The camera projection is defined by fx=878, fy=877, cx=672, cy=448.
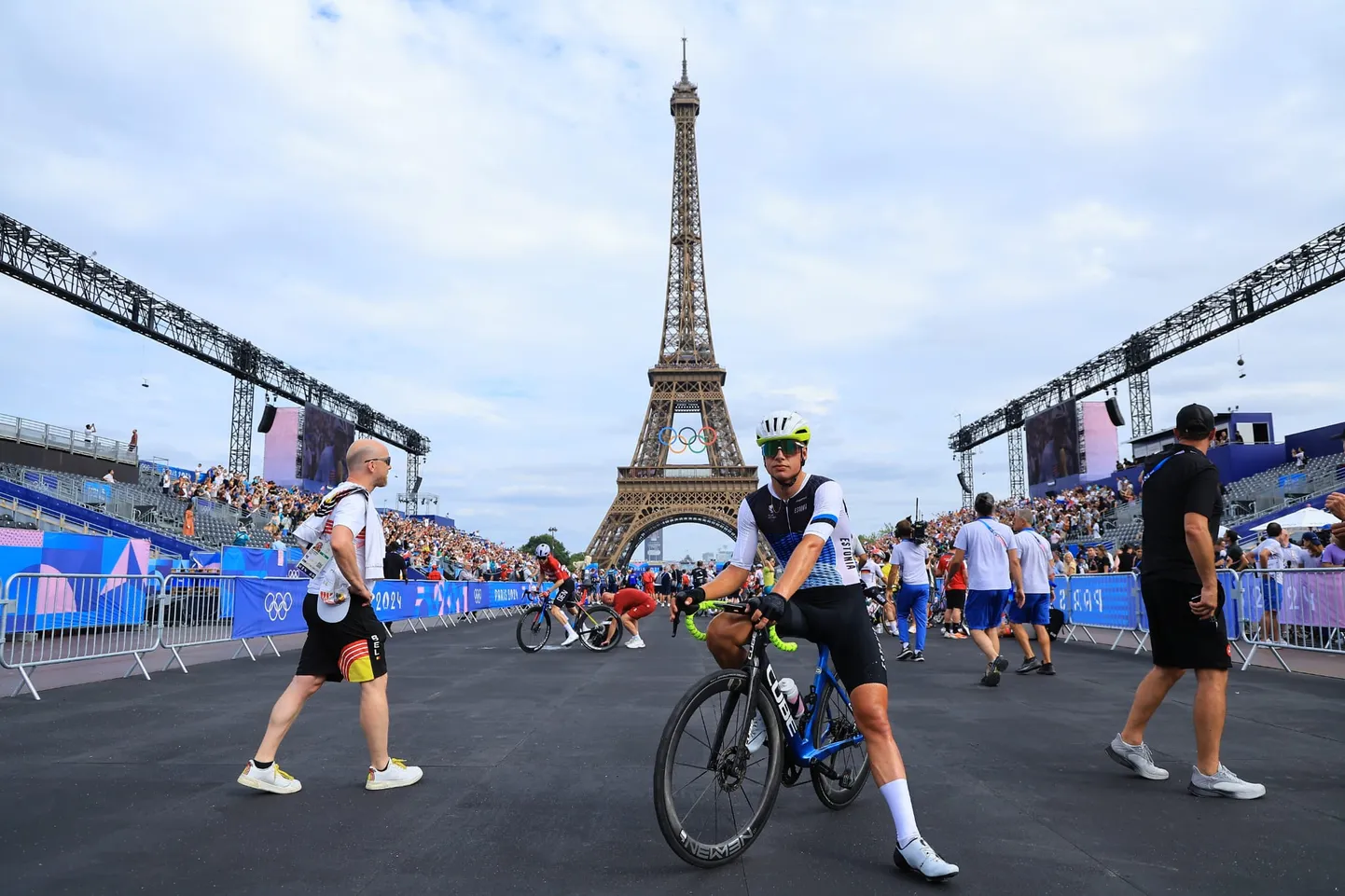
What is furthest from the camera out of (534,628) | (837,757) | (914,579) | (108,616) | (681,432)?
(681,432)

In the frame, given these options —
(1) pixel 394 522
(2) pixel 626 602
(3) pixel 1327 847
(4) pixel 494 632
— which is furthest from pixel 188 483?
(3) pixel 1327 847

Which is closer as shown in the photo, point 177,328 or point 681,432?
point 177,328

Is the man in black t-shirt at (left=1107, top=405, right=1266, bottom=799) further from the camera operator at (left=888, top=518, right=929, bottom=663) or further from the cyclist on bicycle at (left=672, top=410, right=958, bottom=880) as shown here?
the camera operator at (left=888, top=518, right=929, bottom=663)

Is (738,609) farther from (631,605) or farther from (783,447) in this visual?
(631,605)

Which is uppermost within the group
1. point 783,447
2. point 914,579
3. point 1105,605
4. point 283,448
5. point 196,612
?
point 283,448

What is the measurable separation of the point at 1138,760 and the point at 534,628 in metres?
9.40

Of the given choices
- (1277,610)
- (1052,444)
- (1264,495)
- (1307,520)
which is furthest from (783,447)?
(1052,444)

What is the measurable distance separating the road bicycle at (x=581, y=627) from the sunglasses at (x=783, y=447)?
32.0ft

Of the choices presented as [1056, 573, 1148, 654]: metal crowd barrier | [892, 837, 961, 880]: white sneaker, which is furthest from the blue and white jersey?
[1056, 573, 1148, 654]: metal crowd barrier

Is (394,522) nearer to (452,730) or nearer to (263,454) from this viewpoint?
(263,454)

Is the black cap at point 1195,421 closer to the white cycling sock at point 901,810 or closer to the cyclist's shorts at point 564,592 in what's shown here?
the white cycling sock at point 901,810

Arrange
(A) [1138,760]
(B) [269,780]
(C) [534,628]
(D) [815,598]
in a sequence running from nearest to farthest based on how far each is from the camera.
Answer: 1. (D) [815,598]
2. (B) [269,780]
3. (A) [1138,760]
4. (C) [534,628]

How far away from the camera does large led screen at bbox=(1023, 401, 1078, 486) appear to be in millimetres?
41250

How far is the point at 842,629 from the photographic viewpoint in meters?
3.32
